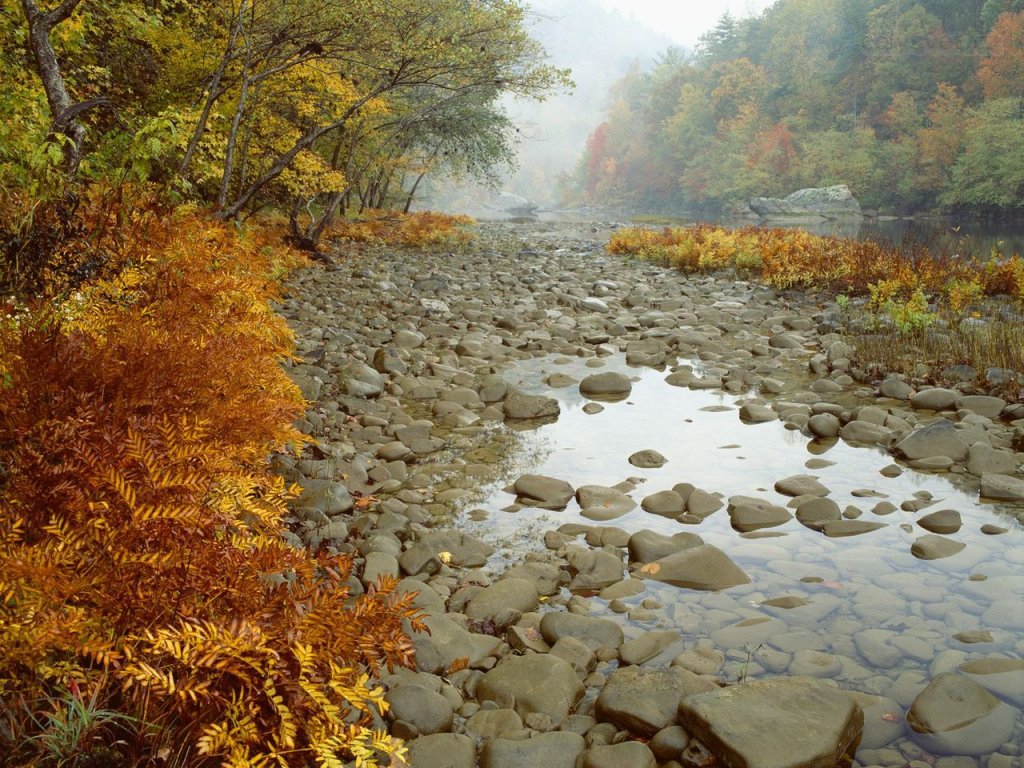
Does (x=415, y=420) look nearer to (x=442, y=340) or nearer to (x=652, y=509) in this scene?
(x=652, y=509)

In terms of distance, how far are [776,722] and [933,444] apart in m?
3.52

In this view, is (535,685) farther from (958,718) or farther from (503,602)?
(958,718)

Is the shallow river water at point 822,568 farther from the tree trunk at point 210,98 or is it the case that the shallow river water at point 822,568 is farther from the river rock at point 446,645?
the tree trunk at point 210,98

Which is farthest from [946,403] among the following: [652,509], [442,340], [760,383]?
[442,340]

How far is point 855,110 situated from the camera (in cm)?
5012

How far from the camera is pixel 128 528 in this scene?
2008 mm

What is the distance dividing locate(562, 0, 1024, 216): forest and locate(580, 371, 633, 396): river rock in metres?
32.8

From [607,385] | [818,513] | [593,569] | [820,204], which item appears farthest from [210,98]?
[820,204]

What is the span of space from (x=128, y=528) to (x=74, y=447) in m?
0.39

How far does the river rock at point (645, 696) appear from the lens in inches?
97.1

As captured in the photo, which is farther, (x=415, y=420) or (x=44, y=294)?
(x=415, y=420)

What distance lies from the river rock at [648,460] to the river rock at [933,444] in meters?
1.67

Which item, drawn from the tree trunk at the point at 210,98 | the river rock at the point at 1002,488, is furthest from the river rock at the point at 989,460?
the tree trunk at the point at 210,98

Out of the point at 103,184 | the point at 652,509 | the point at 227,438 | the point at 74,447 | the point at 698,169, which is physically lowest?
the point at 652,509
